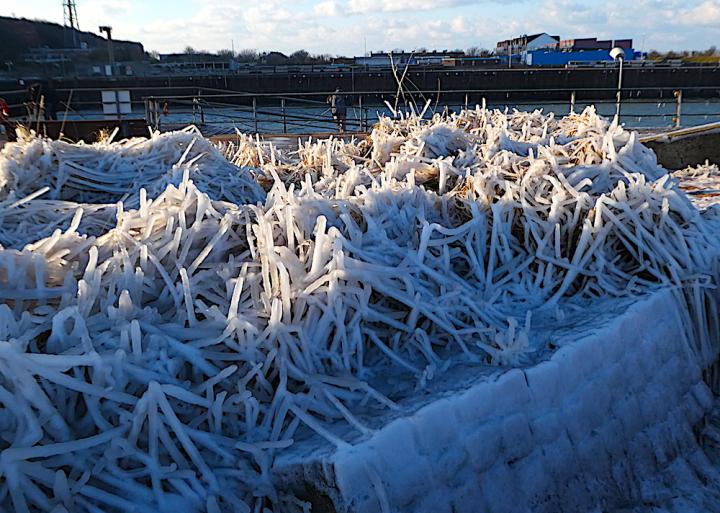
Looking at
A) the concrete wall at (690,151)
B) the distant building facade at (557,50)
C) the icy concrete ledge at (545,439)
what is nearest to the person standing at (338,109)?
the concrete wall at (690,151)

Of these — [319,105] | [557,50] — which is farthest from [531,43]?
[319,105]

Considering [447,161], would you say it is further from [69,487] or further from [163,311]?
[69,487]

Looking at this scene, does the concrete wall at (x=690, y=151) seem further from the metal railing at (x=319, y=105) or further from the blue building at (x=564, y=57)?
the blue building at (x=564, y=57)

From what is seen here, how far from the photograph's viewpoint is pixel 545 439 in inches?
74.7

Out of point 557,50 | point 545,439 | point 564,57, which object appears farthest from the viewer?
point 557,50

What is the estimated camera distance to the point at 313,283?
1.98 m

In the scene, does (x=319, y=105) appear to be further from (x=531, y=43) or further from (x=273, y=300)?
(x=531, y=43)

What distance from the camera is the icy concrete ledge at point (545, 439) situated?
5.11ft

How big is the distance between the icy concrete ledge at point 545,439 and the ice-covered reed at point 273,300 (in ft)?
0.42

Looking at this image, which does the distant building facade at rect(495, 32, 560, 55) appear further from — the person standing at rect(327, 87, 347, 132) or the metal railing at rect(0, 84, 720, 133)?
the person standing at rect(327, 87, 347, 132)

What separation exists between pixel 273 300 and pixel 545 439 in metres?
0.93

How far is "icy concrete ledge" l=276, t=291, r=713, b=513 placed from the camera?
1.56m

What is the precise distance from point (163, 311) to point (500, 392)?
42.5 inches

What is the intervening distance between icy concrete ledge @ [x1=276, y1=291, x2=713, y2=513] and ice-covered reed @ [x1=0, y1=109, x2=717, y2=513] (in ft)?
0.42
